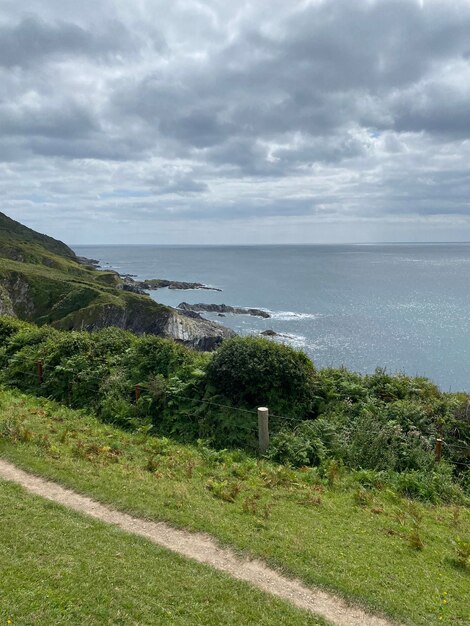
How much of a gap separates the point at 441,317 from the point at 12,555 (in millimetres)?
93383

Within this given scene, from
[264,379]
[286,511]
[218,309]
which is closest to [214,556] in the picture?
[286,511]

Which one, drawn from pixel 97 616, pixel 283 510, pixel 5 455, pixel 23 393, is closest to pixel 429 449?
pixel 283 510

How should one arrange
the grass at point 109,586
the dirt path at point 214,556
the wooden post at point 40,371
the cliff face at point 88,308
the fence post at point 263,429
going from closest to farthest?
the grass at point 109,586 < the dirt path at point 214,556 < the fence post at point 263,429 < the wooden post at point 40,371 < the cliff face at point 88,308

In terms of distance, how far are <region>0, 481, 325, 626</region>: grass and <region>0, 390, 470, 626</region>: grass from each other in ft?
3.27

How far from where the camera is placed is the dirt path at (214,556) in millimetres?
6277

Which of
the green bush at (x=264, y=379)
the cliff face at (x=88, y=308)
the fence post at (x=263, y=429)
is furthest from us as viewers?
the cliff face at (x=88, y=308)

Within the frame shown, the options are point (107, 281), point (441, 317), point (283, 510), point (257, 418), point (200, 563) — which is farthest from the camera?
point (107, 281)

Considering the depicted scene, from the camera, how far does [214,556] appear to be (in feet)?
24.1

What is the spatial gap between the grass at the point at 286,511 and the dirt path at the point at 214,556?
0.63 feet

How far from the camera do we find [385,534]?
853 cm

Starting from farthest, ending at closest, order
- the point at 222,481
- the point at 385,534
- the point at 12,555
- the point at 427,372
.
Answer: the point at 427,372 → the point at 222,481 → the point at 385,534 → the point at 12,555

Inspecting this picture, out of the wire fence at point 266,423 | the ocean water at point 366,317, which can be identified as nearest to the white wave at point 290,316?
the ocean water at point 366,317

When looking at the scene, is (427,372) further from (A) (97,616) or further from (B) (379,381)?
(A) (97,616)

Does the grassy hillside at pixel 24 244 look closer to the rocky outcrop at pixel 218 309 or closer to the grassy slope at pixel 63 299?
the grassy slope at pixel 63 299
